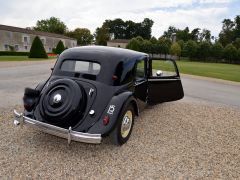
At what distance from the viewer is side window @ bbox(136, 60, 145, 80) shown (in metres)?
5.08

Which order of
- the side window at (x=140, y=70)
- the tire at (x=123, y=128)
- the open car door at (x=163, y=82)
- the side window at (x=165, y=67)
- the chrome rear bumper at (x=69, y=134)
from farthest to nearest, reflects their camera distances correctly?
the side window at (x=165, y=67) < the open car door at (x=163, y=82) < the side window at (x=140, y=70) < the tire at (x=123, y=128) < the chrome rear bumper at (x=69, y=134)

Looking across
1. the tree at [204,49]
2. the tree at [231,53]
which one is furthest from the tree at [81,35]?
the tree at [231,53]

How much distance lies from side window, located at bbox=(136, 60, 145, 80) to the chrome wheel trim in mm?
1083

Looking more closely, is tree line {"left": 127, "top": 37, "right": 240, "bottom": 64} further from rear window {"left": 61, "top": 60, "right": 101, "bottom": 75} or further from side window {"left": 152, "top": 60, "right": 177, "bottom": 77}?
rear window {"left": 61, "top": 60, "right": 101, "bottom": 75}

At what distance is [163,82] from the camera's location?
5.92 m

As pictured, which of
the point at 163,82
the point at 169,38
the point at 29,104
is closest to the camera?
the point at 29,104

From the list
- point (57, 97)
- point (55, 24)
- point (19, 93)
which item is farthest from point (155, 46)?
point (57, 97)

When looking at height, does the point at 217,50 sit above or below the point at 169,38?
below

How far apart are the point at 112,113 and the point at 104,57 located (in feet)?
4.04

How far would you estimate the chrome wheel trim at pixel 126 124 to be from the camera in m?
4.22

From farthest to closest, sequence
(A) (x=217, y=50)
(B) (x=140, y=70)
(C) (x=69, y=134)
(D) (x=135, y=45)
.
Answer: (D) (x=135, y=45)
(A) (x=217, y=50)
(B) (x=140, y=70)
(C) (x=69, y=134)

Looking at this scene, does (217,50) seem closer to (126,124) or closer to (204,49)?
(204,49)

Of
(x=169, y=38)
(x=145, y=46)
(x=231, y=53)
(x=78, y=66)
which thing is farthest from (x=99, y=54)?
(x=169, y=38)

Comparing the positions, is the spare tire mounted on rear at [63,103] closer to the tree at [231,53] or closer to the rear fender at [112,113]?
the rear fender at [112,113]
